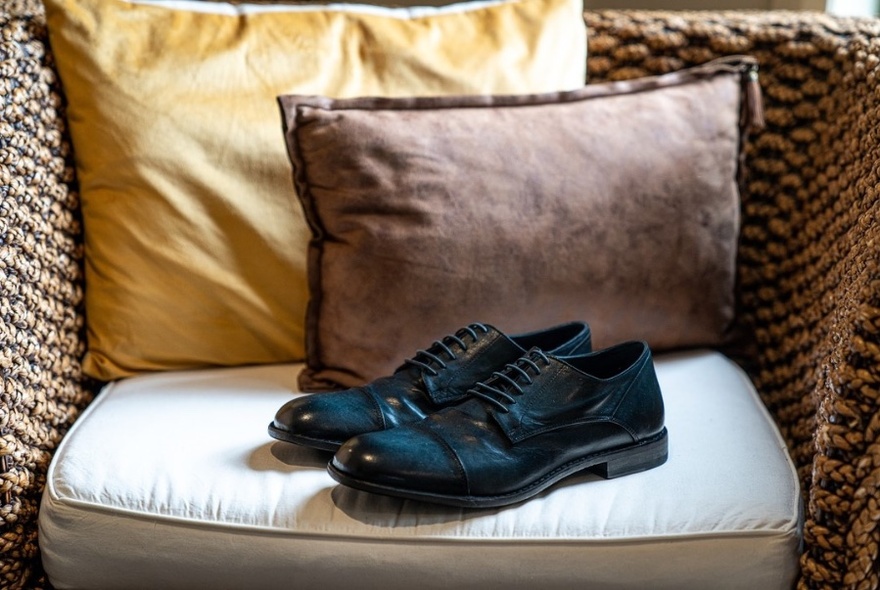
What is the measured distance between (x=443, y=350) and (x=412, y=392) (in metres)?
0.05

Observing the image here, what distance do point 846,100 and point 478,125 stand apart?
17.4 inches

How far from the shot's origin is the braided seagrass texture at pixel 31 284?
933 mm

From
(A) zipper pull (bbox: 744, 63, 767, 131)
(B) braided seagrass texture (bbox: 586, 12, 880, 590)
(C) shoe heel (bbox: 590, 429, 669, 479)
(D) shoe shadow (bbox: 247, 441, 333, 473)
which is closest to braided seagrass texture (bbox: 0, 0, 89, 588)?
(D) shoe shadow (bbox: 247, 441, 333, 473)

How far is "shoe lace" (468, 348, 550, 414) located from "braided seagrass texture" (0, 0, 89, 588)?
18.5 inches

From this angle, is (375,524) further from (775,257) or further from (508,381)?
(775,257)

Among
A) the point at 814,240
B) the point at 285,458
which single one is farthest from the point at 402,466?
the point at 814,240

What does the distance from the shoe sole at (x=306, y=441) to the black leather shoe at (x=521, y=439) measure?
0.06m

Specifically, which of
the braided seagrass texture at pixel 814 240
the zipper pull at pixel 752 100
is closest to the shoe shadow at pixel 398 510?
the braided seagrass texture at pixel 814 240

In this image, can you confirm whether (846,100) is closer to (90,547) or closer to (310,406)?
(310,406)

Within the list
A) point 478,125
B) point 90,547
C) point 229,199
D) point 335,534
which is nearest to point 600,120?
point 478,125

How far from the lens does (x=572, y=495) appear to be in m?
0.87

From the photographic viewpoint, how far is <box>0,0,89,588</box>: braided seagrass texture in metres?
0.93

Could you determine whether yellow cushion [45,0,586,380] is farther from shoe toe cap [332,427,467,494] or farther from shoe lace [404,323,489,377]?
shoe toe cap [332,427,467,494]

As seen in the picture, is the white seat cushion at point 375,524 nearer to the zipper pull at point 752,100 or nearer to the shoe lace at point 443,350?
the shoe lace at point 443,350
